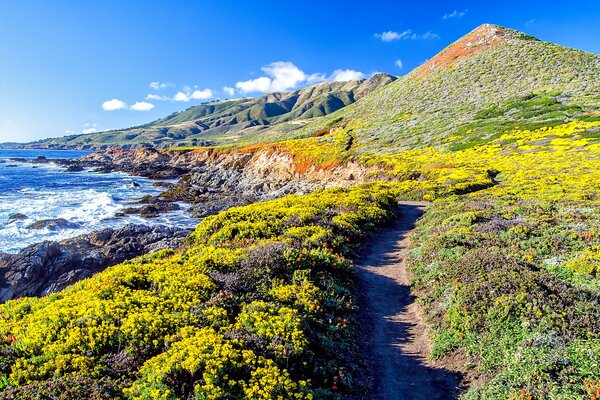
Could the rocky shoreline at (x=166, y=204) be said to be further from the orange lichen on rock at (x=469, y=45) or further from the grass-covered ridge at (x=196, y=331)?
the orange lichen on rock at (x=469, y=45)

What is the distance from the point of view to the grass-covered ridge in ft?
23.1

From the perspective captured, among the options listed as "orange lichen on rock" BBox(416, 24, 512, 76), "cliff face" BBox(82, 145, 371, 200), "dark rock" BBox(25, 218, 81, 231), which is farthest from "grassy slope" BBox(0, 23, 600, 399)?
"orange lichen on rock" BBox(416, 24, 512, 76)

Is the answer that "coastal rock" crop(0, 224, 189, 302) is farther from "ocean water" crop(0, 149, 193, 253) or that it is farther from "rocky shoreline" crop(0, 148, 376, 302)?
"ocean water" crop(0, 149, 193, 253)

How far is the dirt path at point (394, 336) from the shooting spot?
893 centimetres

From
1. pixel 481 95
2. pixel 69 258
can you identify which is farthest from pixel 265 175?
pixel 481 95

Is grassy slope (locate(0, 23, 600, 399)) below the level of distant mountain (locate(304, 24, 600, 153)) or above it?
below

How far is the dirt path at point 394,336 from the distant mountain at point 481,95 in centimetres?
4582

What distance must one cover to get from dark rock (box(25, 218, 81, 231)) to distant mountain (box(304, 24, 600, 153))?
163ft

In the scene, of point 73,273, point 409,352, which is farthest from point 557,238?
point 73,273

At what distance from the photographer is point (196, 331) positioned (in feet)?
28.5

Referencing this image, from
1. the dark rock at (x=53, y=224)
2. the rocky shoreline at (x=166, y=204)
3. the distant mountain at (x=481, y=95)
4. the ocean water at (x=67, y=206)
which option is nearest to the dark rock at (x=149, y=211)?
the rocky shoreline at (x=166, y=204)

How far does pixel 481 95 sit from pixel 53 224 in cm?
8215

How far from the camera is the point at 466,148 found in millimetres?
52781

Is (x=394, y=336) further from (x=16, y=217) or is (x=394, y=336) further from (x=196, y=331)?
(x=16, y=217)
